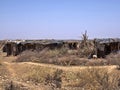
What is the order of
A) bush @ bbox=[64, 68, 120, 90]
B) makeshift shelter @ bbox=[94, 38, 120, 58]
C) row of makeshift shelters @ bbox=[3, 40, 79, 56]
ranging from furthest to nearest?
row of makeshift shelters @ bbox=[3, 40, 79, 56]
makeshift shelter @ bbox=[94, 38, 120, 58]
bush @ bbox=[64, 68, 120, 90]

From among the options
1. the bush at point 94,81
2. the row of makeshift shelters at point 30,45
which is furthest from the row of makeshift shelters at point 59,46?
the bush at point 94,81

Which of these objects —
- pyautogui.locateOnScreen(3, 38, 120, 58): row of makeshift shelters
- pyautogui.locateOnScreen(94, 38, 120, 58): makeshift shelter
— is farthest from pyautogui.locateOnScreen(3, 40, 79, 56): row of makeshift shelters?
pyautogui.locateOnScreen(94, 38, 120, 58): makeshift shelter

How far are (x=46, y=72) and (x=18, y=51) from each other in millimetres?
21193

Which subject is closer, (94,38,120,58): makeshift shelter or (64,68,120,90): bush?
(64,68,120,90): bush

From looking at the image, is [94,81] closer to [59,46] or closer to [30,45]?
[59,46]

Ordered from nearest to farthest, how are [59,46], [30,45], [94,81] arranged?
[94,81], [59,46], [30,45]

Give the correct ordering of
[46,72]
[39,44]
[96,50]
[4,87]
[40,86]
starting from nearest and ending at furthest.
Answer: [4,87] < [40,86] < [46,72] < [96,50] < [39,44]

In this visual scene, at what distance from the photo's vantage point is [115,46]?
101 feet

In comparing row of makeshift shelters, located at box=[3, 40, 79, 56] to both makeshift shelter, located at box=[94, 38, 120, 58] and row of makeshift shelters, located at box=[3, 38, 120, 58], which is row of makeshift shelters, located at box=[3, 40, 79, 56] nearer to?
row of makeshift shelters, located at box=[3, 38, 120, 58]

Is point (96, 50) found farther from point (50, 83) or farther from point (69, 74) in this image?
point (50, 83)

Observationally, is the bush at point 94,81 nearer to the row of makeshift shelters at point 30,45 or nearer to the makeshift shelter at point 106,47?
the makeshift shelter at point 106,47

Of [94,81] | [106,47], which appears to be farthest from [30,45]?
[94,81]

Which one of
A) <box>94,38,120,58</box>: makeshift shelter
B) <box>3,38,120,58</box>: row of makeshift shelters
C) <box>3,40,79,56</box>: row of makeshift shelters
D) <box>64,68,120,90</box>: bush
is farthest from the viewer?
<box>3,40,79,56</box>: row of makeshift shelters

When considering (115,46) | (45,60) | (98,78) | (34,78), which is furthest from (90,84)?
(115,46)
